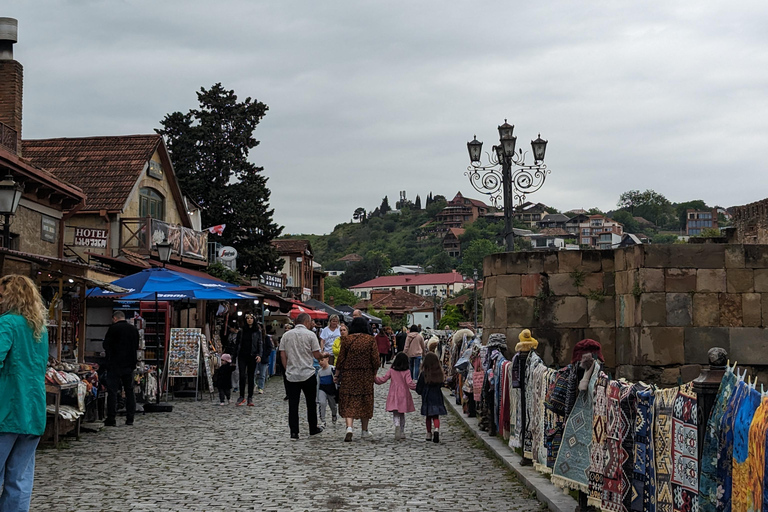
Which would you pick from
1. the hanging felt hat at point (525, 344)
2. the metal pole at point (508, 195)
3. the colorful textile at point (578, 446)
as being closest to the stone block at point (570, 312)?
the metal pole at point (508, 195)

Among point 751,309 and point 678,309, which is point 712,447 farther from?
point 751,309

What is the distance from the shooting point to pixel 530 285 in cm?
1711

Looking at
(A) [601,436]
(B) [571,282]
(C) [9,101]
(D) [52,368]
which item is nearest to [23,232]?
(C) [9,101]

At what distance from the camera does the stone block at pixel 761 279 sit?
15.7 meters

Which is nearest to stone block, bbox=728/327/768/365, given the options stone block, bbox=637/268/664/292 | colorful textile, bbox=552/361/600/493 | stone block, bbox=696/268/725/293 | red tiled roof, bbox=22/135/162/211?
stone block, bbox=696/268/725/293

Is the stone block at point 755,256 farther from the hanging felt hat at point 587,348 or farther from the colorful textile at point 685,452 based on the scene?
the colorful textile at point 685,452

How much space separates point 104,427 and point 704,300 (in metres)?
10.2

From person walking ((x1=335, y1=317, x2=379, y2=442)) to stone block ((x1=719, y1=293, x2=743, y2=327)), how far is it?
6.73 m

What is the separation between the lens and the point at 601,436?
700cm

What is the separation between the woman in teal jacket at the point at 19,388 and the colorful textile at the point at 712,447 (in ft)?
13.7

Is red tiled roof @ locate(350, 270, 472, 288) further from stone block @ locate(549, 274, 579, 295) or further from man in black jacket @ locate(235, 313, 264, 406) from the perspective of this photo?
stone block @ locate(549, 274, 579, 295)

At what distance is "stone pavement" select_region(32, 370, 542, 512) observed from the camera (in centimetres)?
800

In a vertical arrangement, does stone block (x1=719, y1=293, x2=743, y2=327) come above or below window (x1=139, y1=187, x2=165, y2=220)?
below

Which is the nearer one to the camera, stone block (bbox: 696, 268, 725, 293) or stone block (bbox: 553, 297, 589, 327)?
stone block (bbox: 696, 268, 725, 293)
